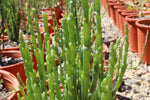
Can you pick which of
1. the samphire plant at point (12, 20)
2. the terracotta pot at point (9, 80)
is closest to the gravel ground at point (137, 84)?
the terracotta pot at point (9, 80)

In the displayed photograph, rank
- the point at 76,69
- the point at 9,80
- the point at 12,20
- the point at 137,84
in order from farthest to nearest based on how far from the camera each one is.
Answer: the point at 12,20, the point at 137,84, the point at 9,80, the point at 76,69

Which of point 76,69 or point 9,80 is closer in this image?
point 76,69

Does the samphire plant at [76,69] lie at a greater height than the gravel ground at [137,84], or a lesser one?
greater

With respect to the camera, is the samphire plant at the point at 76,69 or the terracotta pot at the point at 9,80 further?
the terracotta pot at the point at 9,80

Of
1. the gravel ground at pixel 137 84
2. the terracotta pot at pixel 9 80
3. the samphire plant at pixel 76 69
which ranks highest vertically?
the samphire plant at pixel 76 69

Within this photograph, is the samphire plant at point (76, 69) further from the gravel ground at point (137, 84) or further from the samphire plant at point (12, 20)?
the samphire plant at point (12, 20)

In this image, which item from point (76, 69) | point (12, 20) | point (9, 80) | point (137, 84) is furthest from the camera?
point (12, 20)

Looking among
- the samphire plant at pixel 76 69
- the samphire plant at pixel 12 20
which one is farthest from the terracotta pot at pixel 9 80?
the samphire plant at pixel 12 20

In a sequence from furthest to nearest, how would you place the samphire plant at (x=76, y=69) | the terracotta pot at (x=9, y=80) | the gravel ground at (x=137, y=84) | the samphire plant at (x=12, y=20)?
the samphire plant at (x=12, y=20)
the gravel ground at (x=137, y=84)
the terracotta pot at (x=9, y=80)
the samphire plant at (x=76, y=69)

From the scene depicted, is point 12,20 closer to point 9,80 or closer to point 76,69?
point 9,80

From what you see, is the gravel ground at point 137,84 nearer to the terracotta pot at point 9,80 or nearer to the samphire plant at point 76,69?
the terracotta pot at point 9,80

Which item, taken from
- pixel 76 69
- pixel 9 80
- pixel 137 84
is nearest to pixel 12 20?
pixel 9 80

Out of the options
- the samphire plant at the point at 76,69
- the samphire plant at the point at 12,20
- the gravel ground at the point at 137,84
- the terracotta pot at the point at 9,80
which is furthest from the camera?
the samphire plant at the point at 12,20

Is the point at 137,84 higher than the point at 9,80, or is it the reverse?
the point at 9,80
